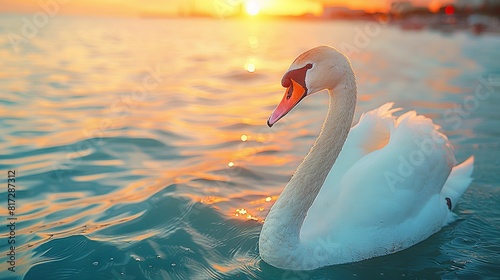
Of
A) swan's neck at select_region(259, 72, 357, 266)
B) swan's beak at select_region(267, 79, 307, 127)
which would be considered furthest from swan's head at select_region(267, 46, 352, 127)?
swan's neck at select_region(259, 72, 357, 266)

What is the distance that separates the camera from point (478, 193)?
652 centimetres

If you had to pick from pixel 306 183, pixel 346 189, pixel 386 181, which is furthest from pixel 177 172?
pixel 386 181

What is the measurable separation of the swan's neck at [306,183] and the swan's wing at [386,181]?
1.14 feet

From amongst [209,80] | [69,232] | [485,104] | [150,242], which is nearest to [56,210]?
[69,232]

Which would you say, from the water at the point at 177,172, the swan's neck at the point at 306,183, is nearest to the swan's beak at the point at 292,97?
the swan's neck at the point at 306,183

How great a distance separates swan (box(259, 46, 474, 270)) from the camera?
4.21 m

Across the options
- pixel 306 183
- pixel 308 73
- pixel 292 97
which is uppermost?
pixel 308 73

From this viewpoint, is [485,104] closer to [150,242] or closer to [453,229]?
[453,229]

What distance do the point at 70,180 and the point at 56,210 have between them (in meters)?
0.95

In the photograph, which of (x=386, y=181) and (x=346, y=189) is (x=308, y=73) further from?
(x=386, y=181)

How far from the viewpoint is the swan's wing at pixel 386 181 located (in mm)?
4652

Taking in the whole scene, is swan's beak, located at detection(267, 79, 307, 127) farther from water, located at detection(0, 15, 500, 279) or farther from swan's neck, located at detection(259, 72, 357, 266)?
water, located at detection(0, 15, 500, 279)

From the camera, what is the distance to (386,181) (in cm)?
484

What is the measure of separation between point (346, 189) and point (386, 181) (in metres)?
0.37
